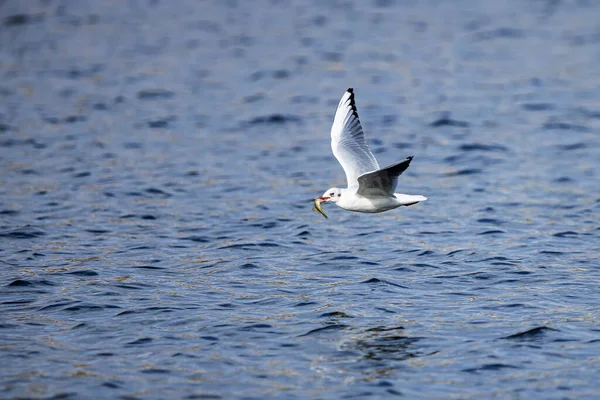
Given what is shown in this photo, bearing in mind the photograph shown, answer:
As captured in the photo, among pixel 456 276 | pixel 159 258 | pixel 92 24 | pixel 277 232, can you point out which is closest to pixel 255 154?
pixel 277 232

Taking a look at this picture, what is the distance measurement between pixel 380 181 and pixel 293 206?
498 cm

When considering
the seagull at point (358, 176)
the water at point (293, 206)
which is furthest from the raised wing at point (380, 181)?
the water at point (293, 206)

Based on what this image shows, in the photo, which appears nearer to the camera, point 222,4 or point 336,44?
point 336,44

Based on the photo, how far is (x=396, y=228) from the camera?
1502 centimetres

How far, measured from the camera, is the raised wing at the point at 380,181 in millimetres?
10945

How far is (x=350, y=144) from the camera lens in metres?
12.4

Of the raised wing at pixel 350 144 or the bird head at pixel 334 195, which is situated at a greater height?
the raised wing at pixel 350 144

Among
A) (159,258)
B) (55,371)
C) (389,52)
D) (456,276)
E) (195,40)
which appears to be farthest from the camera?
(195,40)

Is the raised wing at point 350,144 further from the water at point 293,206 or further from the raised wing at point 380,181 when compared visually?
the water at point 293,206

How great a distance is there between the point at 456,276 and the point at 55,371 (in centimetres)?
529

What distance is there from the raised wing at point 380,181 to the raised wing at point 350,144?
485 millimetres

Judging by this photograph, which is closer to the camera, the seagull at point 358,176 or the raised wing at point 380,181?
the raised wing at point 380,181

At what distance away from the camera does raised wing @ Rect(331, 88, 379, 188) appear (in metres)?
12.1

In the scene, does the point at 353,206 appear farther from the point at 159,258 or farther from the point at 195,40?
the point at 195,40
